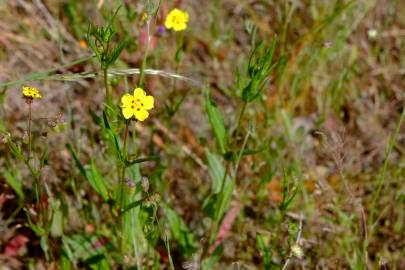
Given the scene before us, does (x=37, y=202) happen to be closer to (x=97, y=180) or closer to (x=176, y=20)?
(x=97, y=180)

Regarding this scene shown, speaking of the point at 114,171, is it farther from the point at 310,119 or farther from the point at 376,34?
the point at 376,34

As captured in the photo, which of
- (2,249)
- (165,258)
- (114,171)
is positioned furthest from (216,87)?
(2,249)

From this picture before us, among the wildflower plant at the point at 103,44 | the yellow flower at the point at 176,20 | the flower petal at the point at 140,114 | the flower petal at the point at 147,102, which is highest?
the yellow flower at the point at 176,20

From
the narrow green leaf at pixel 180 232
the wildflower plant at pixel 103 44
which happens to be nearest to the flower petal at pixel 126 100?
the wildflower plant at pixel 103 44

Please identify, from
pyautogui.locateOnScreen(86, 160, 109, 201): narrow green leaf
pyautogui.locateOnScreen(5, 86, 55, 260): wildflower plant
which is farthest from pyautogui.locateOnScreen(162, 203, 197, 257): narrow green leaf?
pyautogui.locateOnScreen(5, 86, 55, 260): wildflower plant

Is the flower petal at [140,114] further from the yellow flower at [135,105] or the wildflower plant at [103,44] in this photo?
the wildflower plant at [103,44]

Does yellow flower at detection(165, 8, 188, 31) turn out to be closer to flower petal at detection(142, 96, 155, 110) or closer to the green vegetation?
the green vegetation

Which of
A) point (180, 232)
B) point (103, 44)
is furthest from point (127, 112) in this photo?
point (180, 232)
